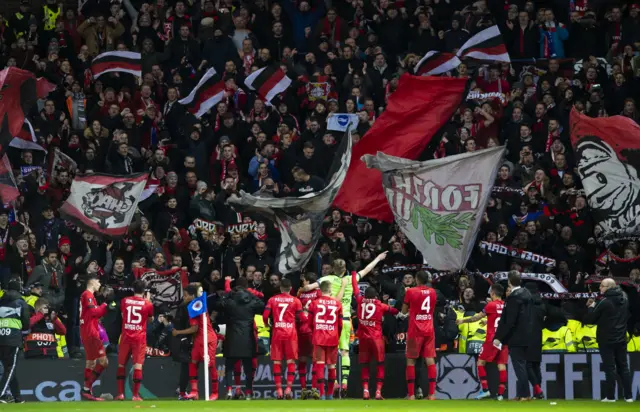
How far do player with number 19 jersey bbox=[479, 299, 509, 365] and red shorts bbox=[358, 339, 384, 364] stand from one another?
1709 millimetres

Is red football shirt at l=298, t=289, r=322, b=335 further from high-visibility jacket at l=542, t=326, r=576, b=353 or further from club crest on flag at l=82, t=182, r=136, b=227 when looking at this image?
club crest on flag at l=82, t=182, r=136, b=227

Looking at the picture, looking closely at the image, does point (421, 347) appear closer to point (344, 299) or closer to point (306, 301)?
point (344, 299)

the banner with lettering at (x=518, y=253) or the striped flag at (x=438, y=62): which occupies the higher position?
the striped flag at (x=438, y=62)

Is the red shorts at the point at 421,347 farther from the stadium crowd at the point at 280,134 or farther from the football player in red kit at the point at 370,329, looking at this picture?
the stadium crowd at the point at 280,134

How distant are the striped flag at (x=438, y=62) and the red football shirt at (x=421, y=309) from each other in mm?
7628

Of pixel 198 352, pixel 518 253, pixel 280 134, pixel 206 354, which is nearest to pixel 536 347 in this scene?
pixel 518 253

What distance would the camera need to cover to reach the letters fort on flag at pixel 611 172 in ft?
89.5

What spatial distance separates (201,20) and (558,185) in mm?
9932

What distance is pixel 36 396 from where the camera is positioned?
86.3 feet

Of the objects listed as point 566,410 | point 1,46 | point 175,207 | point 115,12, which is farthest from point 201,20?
point 566,410

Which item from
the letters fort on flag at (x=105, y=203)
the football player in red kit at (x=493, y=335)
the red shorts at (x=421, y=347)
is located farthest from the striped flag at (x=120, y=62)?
the football player in red kit at (x=493, y=335)

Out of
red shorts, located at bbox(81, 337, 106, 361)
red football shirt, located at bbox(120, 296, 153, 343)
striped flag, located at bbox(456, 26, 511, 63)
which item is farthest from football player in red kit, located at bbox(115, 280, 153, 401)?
striped flag, located at bbox(456, 26, 511, 63)

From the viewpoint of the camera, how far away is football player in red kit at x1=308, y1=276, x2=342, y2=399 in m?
24.9

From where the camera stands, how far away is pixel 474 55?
31.5 m
